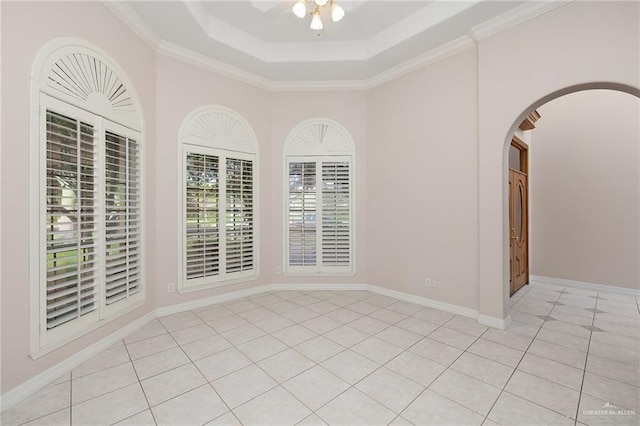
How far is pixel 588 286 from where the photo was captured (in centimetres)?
445

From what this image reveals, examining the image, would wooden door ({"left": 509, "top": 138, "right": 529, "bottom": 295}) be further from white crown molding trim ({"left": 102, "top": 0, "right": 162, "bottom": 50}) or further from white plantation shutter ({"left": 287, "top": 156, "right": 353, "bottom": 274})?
white crown molding trim ({"left": 102, "top": 0, "right": 162, "bottom": 50})

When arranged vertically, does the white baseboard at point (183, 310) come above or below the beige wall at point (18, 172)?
below

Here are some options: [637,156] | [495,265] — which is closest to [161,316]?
[495,265]

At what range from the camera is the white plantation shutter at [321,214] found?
4379 mm

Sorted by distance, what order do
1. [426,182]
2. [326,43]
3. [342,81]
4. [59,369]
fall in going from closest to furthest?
[59,369], [426,182], [326,43], [342,81]

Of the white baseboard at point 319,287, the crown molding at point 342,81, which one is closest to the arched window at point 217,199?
the white baseboard at point 319,287

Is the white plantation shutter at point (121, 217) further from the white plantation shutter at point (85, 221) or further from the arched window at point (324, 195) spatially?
the arched window at point (324, 195)

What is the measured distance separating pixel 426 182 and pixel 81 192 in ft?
12.7

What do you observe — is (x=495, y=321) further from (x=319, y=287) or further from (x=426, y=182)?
(x=319, y=287)

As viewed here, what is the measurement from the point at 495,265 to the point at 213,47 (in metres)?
4.42

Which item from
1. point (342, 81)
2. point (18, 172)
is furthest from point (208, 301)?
point (342, 81)

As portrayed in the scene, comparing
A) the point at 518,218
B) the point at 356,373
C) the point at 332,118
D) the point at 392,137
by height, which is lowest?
the point at 356,373

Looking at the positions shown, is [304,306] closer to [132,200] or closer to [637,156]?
[132,200]

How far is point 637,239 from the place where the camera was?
4.07 metres
